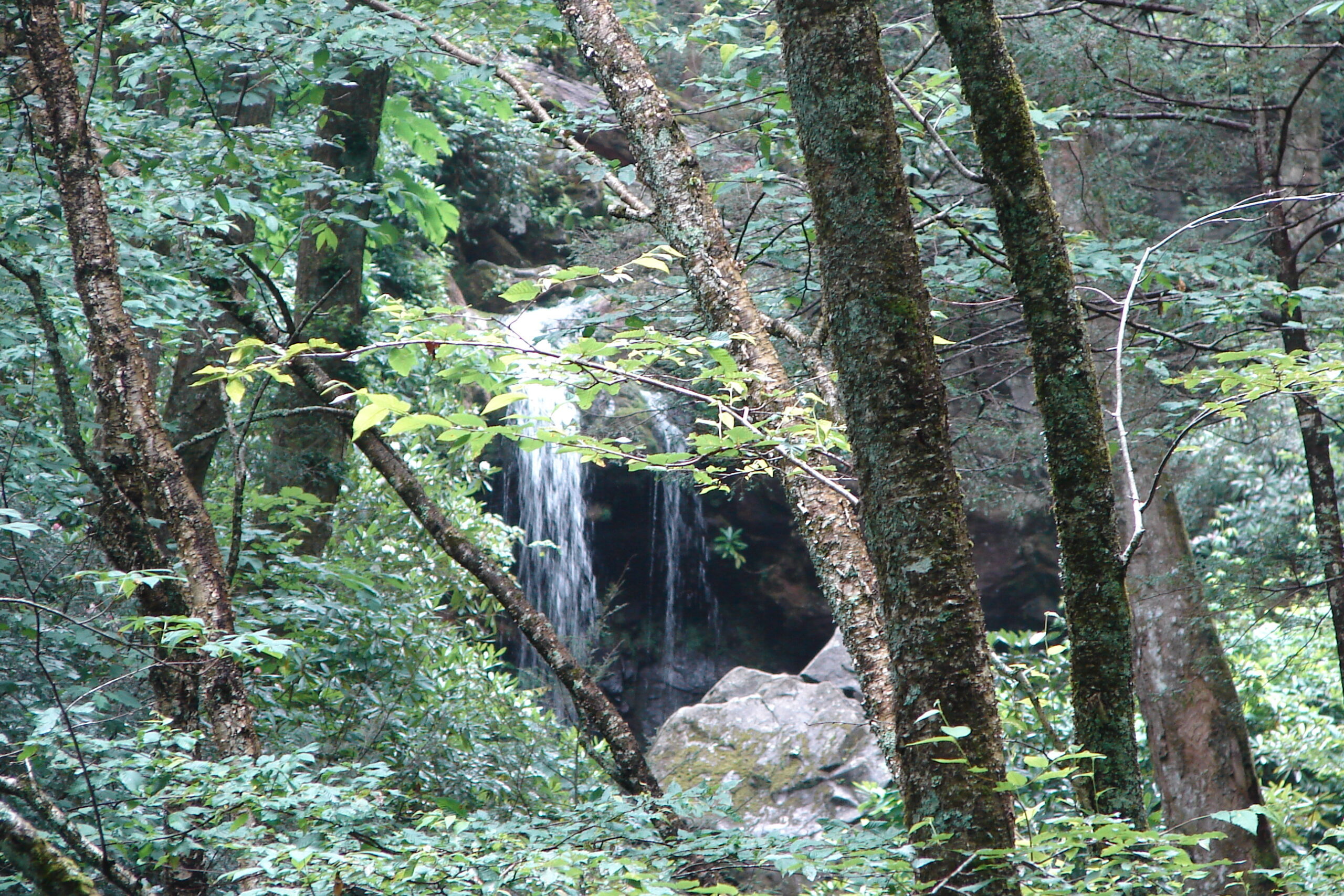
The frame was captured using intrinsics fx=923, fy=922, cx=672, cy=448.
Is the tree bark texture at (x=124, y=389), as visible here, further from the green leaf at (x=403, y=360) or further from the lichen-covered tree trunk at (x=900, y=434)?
the lichen-covered tree trunk at (x=900, y=434)

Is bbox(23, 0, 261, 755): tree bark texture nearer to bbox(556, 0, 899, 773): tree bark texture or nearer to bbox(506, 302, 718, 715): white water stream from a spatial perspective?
bbox(556, 0, 899, 773): tree bark texture

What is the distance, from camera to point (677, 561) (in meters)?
13.9

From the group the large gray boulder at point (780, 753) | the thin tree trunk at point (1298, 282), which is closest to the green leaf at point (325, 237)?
the thin tree trunk at point (1298, 282)

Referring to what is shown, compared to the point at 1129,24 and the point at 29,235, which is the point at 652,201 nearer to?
the point at 29,235

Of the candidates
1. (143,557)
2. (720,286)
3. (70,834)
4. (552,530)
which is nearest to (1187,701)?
(720,286)

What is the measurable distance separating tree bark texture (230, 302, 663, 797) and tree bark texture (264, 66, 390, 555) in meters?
1.49

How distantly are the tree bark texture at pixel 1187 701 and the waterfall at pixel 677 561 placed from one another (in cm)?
800

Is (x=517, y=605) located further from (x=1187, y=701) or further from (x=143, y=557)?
(x=1187, y=701)

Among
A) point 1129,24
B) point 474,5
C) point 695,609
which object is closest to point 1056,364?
point 474,5

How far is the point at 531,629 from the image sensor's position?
11.9ft

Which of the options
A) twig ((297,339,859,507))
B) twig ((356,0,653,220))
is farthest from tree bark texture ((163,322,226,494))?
twig ((297,339,859,507))

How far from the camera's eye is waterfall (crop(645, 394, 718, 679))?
13664 mm

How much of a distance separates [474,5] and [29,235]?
2.57 metres

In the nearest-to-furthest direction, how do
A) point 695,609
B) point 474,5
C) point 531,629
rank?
point 531,629 → point 474,5 → point 695,609
